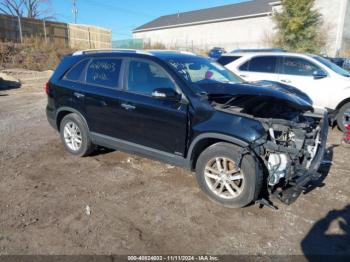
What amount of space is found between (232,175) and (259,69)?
17.3 feet

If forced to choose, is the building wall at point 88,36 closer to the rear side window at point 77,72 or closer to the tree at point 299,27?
the tree at point 299,27

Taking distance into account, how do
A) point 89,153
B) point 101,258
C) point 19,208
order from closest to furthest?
1. point 101,258
2. point 19,208
3. point 89,153

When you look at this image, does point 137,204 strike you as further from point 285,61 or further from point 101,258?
point 285,61

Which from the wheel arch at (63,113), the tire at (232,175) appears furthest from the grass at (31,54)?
the tire at (232,175)

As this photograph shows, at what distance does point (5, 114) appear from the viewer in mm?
9281

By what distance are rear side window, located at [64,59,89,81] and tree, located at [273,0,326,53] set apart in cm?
2560

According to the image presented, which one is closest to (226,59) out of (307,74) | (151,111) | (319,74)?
(307,74)

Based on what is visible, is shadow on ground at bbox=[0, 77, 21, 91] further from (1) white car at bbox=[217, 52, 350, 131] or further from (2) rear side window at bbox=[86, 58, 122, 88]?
(2) rear side window at bbox=[86, 58, 122, 88]

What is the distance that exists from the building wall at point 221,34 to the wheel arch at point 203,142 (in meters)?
32.6

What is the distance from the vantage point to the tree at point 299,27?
27016 millimetres

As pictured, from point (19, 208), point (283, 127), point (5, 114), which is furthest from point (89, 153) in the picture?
point (5, 114)

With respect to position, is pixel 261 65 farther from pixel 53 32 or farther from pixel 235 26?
pixel 235 26

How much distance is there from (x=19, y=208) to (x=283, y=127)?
327 centimetres

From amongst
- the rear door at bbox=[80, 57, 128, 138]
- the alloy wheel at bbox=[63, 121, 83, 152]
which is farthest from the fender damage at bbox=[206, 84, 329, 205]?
the alloy wheel at bbox=[63, 121, 83, 152]
